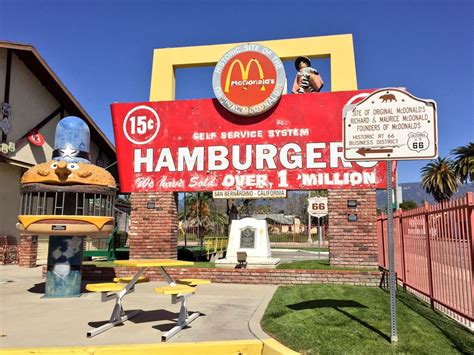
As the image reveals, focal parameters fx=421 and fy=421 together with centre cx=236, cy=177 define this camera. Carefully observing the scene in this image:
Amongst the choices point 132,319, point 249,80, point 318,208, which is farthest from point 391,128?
point 318,208

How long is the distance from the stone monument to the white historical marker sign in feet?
26.9

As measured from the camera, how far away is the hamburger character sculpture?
8.95 m

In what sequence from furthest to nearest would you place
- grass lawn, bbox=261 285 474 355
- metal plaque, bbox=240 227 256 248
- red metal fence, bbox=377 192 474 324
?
1. metal plaque, bbox=240 227 256 248
2. red metal fence, bbox=377 192 474 324
3. grass lawn, bbox=261 285 474 355

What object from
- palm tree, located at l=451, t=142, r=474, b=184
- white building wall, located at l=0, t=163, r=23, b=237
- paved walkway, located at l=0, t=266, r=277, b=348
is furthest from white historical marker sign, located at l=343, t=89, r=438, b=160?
palm tree, located at l=451, t=142, r=474, b=184

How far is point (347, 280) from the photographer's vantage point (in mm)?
11289

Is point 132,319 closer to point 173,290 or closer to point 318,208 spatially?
point 173,290

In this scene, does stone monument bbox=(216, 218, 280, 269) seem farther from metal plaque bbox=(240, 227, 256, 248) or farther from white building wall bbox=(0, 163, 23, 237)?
white building wall bbox=(0, 163, 23, 237)

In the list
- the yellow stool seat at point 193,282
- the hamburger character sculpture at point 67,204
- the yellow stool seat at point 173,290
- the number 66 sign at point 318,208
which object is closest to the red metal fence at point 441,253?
the yellow stool seat at point 193,282

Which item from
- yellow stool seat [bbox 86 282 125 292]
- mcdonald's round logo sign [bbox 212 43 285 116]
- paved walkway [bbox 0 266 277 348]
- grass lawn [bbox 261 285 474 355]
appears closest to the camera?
grass lawn [bbox 261 285 474 355]

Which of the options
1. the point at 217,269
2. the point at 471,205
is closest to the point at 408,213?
the point at 471,205

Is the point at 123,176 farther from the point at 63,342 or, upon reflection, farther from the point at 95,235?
the point at 63,342

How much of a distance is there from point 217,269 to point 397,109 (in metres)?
7.84

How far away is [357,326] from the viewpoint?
636 cm

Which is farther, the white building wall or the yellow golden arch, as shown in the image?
the white building wall
